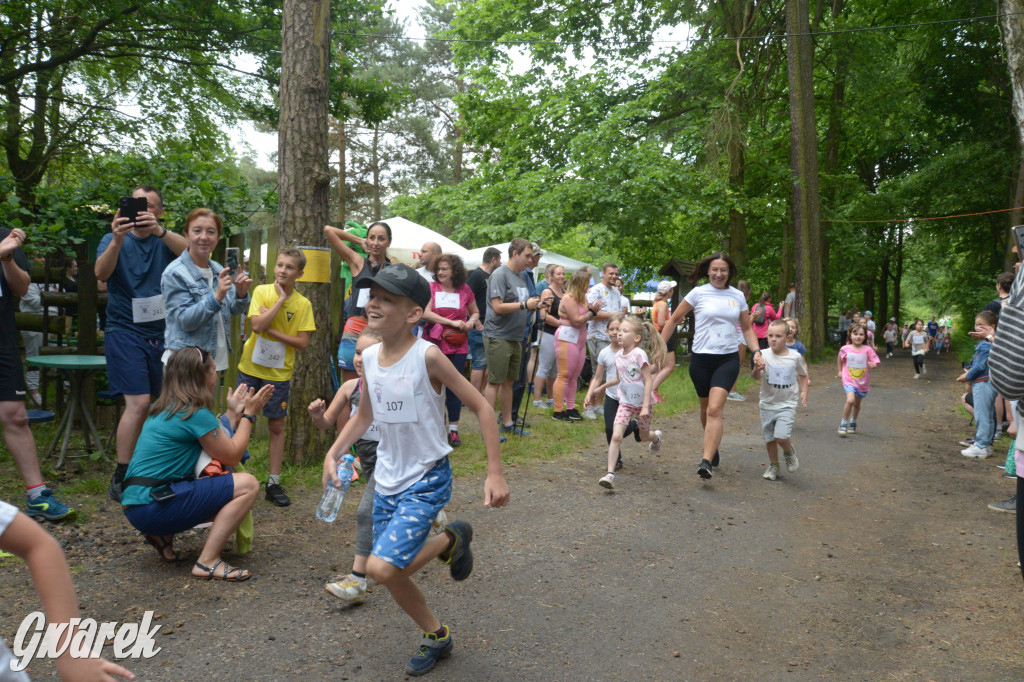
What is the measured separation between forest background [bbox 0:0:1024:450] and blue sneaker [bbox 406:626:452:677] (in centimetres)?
470

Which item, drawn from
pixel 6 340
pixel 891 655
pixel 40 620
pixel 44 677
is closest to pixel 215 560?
pixel 40 620

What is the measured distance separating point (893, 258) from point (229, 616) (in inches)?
2095

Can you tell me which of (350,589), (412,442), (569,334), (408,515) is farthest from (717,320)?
(408,515)

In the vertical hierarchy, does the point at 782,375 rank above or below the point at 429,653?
above

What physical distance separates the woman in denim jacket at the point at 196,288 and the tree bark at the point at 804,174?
17978 millimetres

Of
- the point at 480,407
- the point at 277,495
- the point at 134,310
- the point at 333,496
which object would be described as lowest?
the point at 277,495

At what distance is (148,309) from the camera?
5703 mm

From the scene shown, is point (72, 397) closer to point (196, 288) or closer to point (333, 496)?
point (196, 288)

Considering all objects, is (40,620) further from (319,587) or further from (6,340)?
(6,340)

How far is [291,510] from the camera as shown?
6051 millimetres

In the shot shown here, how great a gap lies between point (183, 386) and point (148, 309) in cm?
148

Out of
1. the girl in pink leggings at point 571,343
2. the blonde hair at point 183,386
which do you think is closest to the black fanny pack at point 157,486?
the blonde hair at point 183,386

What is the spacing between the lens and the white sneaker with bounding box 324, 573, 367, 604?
4359 mm

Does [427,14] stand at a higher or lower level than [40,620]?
higher
